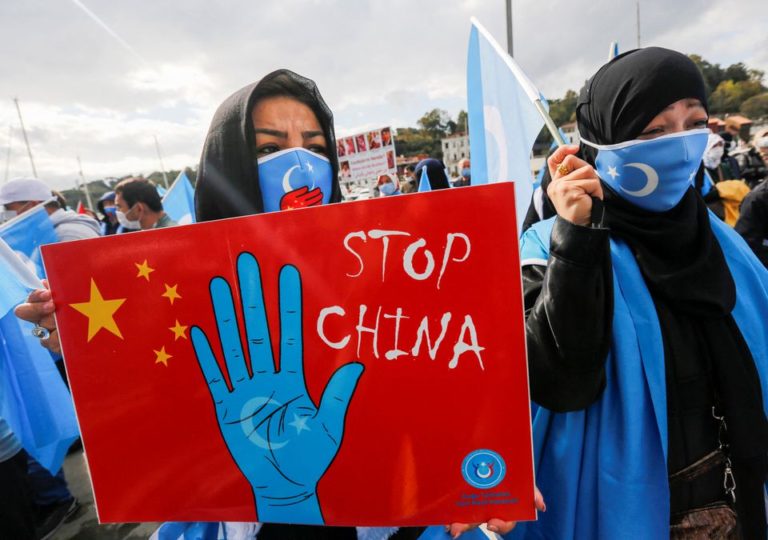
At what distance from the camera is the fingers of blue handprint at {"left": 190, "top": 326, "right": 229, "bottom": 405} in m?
0.93

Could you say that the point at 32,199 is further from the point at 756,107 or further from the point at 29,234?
the point at 756,107

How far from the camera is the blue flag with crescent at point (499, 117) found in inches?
54.2

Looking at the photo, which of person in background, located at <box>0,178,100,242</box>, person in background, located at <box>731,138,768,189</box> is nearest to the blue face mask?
person in background, located at <box>731,138,768,189</box>

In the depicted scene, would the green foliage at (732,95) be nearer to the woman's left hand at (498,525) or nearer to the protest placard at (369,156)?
the protest placard at (369,156)

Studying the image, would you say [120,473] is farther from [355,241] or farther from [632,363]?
[632,363]

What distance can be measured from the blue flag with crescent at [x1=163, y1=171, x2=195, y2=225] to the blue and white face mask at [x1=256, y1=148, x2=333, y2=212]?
4.03 metres

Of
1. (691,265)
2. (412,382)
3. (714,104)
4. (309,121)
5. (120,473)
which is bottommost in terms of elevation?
(120,473)

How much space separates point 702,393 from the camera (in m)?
1.13

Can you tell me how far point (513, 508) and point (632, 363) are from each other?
0.49 metres

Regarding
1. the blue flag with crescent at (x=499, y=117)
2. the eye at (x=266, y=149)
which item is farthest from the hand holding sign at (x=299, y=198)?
the blue flag with crescent at (x=499, y=117)

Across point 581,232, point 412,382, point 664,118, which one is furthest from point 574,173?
point 412,382

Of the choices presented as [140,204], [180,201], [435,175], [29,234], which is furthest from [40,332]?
[435,175]

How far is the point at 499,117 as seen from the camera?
1.64 metres

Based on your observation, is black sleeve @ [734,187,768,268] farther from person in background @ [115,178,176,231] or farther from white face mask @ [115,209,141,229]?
white face mask @ [115,209,141,229]
